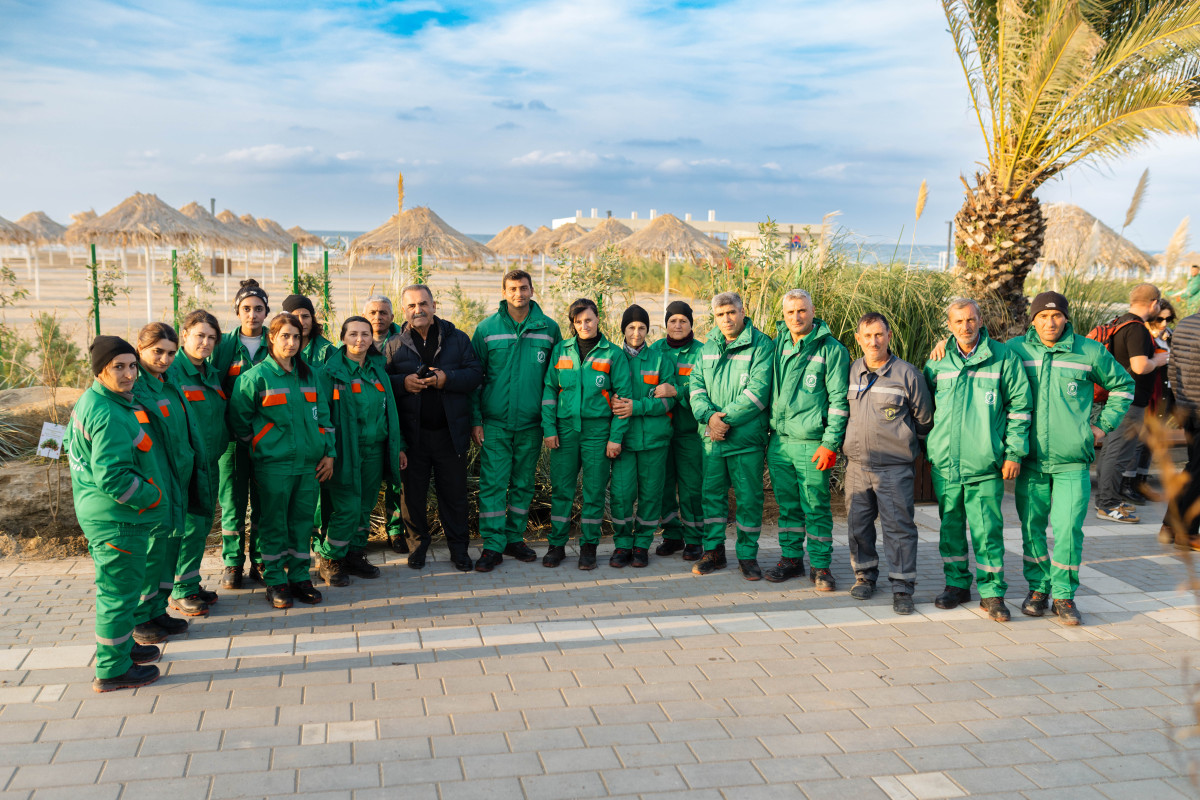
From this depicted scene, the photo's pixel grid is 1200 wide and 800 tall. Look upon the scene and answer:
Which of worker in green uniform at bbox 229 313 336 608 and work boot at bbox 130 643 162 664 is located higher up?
worker in green uniform at bbox 229 313 336 608

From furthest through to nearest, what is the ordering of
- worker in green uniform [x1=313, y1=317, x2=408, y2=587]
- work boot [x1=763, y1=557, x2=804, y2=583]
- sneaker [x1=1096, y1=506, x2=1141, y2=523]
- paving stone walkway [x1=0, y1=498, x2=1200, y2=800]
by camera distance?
sneaker [x1=1096, y1=506, x2=1141, y2=523] → work boot [x1=763, y1=557, x2=804, y2=583] → worker in green uniform [x1=313, y1=317, x2=408, y2=587] → paving stone walkway [x1=0, y1=498, x2=1200, y2=800]

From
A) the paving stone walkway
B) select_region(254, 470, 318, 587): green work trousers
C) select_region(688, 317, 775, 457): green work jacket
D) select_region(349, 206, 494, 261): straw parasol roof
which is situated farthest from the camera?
select_region(349, 206, 494, 261): straw parasol roof

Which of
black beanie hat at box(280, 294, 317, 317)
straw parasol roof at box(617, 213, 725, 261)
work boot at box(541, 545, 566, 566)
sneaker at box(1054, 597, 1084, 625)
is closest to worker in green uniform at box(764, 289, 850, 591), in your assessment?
sneaker at box(1054, 597, 1084, 625)

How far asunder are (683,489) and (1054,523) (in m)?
2.55

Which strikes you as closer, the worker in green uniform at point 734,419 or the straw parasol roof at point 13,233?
the worker in green uniform at point 734,419

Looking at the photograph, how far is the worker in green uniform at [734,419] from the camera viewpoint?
19.7 ft

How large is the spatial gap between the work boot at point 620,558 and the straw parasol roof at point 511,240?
2574cm

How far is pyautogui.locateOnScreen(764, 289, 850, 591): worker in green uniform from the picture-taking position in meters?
5.79

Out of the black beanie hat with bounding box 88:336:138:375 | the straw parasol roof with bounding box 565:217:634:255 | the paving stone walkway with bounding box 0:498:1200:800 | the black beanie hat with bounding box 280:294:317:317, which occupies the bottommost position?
the paving stone walkway with bounding box 0:498:1200:800

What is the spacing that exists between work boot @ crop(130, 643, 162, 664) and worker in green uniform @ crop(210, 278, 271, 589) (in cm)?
110

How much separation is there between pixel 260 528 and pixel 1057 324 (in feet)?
16.9

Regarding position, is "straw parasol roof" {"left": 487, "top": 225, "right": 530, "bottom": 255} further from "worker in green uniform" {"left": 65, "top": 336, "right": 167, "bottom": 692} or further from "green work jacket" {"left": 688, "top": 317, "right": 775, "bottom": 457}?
"worker in green uniform" {"left": 65, "top": 336, "right": 167, "bottom": 692}

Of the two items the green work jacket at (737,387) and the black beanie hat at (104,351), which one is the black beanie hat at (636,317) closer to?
the green work jacket at (737,387)

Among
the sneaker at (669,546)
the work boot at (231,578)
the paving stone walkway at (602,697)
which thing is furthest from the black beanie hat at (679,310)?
the work boot at (231,578)
